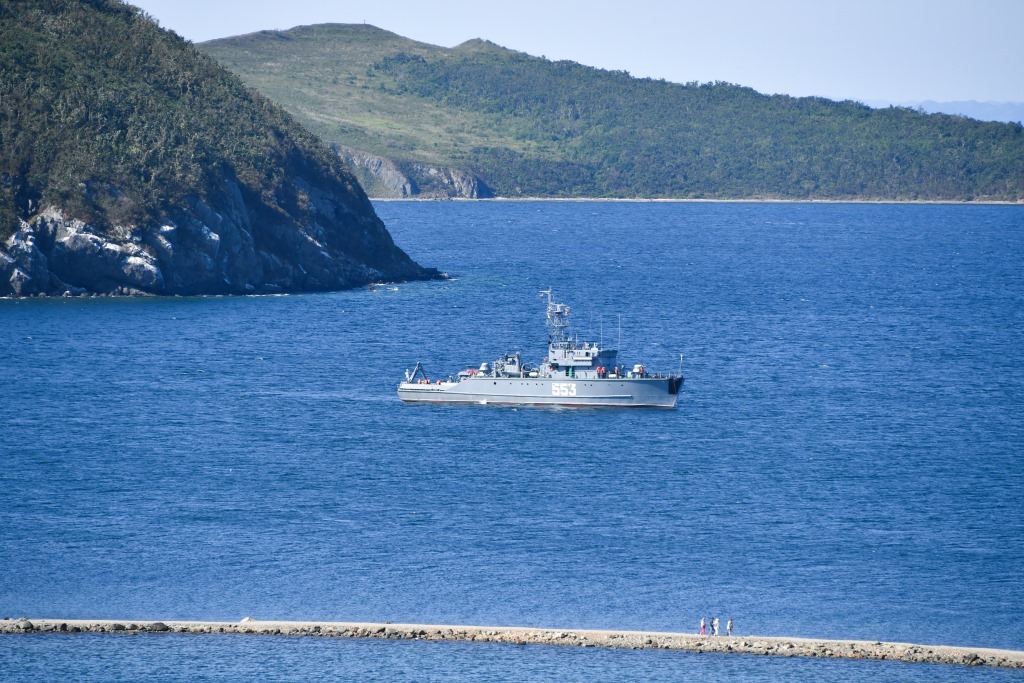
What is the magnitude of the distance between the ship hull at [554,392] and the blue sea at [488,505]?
1.95 metres

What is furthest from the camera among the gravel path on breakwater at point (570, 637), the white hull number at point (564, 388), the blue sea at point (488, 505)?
the white hull number at point (564, 388)

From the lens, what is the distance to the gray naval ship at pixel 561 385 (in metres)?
131

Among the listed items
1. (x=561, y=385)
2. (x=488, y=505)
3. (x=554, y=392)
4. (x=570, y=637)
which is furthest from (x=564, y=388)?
(x=570, y=637)

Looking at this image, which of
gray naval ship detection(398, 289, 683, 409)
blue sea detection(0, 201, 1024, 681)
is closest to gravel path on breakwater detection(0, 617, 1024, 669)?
blue sea detection(0, 201, 1024, 681)

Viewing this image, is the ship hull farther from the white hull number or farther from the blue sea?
the blue sea

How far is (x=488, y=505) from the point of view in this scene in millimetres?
98438

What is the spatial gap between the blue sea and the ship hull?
1.95 m

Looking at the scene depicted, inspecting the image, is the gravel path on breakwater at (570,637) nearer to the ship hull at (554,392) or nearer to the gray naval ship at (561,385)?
the ship hull at (554,392)

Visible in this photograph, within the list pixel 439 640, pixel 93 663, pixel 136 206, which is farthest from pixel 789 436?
pixel 136 206

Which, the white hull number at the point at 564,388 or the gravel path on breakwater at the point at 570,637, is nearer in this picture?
the gravel path on breakwater at the point at 570,637

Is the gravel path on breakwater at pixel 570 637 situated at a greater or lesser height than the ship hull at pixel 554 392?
lesser

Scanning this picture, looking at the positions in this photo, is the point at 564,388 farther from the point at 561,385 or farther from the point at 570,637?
the point at 570,637

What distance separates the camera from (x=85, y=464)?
108438 mm

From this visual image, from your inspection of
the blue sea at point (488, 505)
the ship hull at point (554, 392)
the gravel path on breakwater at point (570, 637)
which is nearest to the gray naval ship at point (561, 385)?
the ship hull at point (554, 392)
